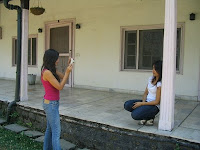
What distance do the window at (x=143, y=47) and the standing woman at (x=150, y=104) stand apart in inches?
106

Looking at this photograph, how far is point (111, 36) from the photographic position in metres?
6.96

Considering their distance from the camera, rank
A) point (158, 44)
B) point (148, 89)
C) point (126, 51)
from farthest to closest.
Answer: point (126, 51), point (158, 44), point (148, 89)

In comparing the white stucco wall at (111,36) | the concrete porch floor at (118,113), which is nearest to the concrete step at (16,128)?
the concrete porch floor at (118,113)

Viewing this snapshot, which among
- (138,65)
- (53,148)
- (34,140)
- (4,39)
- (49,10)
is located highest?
(49,10)

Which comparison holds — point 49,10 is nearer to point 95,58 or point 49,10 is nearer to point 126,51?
point 95,58

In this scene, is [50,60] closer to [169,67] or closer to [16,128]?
[169,67]

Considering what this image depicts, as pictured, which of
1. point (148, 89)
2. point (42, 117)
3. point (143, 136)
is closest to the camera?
point (143, 136)

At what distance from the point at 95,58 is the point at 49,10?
2905 mm

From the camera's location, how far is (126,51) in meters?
6.82

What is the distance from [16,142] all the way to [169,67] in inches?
122

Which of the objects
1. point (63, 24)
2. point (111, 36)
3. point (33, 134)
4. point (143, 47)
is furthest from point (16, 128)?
point (63, 24)

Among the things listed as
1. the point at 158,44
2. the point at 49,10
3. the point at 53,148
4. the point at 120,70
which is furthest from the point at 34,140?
the point at 49,10

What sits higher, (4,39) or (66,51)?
(4,39)

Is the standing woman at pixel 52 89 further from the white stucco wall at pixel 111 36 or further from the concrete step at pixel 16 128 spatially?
the white stucco wall at pixel 111 36
